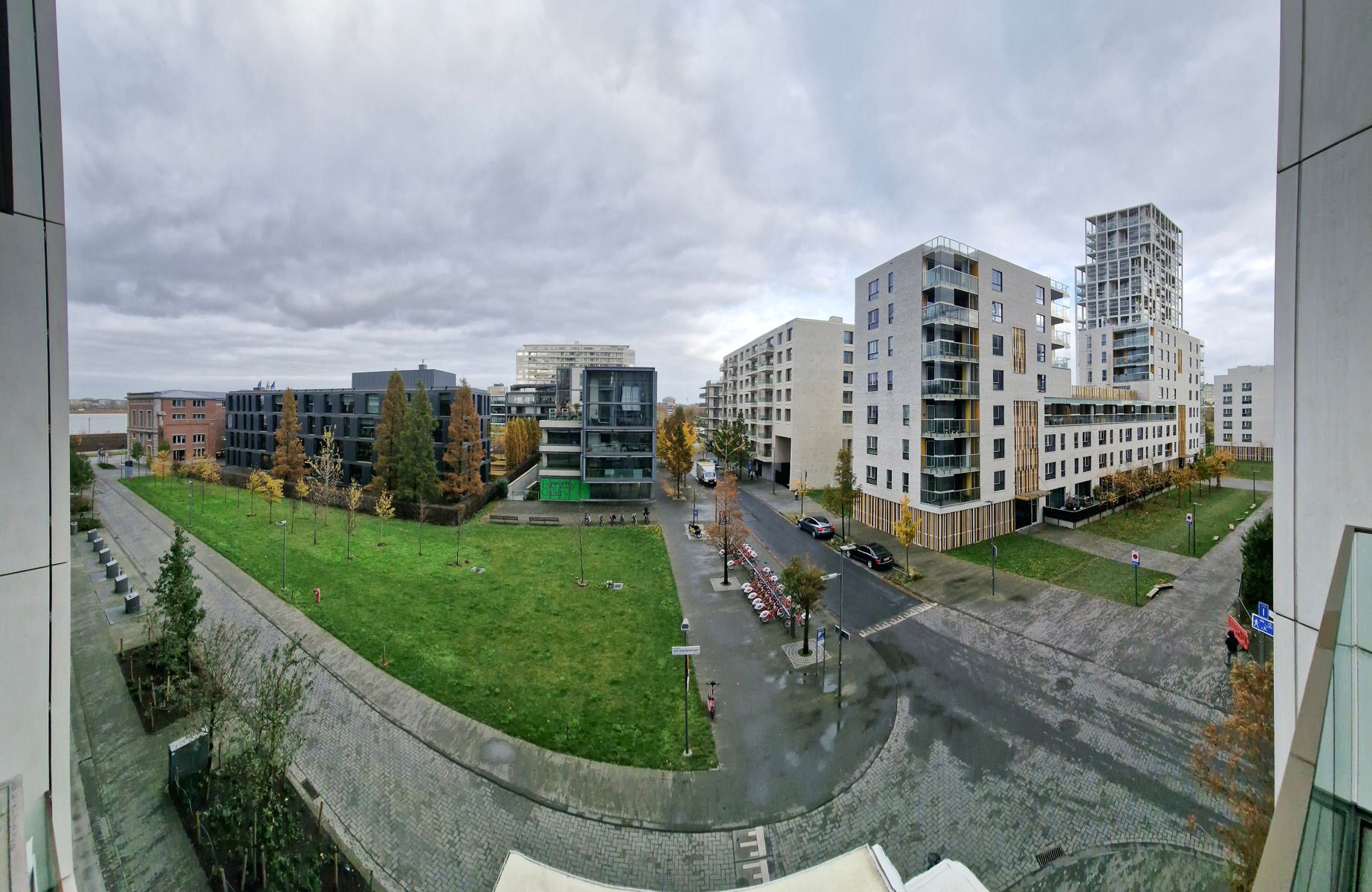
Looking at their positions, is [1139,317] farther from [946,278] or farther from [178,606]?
[178,606]

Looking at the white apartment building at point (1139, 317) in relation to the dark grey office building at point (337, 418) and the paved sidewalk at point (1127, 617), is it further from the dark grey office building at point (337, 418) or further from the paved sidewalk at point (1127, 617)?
the dark grey office building at point (337, 418)

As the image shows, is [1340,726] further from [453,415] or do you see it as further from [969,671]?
[453,415]

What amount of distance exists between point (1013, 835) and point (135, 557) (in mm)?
35095

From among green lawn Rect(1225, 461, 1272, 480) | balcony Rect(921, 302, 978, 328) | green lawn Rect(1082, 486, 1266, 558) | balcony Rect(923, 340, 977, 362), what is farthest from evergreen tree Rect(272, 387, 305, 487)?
green lawn Rect(1225, 461, 1272, 480)

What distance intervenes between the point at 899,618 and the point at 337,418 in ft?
159

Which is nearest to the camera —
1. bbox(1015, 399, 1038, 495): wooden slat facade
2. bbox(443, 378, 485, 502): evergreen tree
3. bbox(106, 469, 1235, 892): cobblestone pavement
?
bbox(106, 469, 1235, 892): cobblestone pavement

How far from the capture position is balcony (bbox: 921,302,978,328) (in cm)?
2483

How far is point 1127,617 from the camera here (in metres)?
17.3

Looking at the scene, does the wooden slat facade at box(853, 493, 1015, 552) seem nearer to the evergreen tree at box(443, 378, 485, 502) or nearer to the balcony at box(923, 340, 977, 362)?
the balcony at box(923, 340, 977, 362)

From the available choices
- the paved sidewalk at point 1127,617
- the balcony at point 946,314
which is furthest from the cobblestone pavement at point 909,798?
the balcony at point 946,314

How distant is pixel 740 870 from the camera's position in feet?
26.5

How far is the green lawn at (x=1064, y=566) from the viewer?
20.0 m

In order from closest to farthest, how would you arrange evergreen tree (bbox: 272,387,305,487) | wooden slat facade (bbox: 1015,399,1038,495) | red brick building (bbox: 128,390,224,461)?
wooden slat facade (bbox: 1015,399,1038,495) → evergreen tree (bbox: 272,387,305,487) → red brick building (bbox: 128,390,224,461)

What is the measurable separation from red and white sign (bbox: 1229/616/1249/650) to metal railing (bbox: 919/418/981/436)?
12.3 metres
